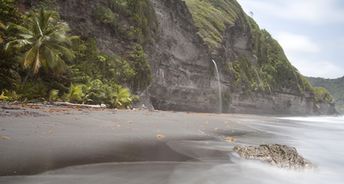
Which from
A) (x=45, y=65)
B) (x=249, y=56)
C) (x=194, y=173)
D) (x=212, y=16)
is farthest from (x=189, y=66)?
(x=194, y=173)

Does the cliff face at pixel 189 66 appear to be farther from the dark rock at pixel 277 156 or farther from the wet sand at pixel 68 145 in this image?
the dark rock at pixel 277 156

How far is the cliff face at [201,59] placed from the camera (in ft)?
102

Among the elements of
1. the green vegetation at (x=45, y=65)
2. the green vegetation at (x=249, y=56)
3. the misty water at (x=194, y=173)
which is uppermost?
the green vegetation at (x=249, y=56)

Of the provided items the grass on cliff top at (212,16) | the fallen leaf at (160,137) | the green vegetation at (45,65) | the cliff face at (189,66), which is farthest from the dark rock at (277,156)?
the grass on cliff top at (212,16)

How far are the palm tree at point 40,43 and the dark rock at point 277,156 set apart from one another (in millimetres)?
14826

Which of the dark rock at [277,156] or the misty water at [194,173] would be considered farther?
the dark rock at [277,156]

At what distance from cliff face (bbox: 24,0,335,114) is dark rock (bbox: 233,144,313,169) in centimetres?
2251

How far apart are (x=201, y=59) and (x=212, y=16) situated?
51.2 feet

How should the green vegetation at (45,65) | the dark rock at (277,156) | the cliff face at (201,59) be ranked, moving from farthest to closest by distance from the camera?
1. the cliff face at (201,59)
2. the green vegetation at (45,65)
3. the dark rock at (277,156)

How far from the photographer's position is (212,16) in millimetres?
61844

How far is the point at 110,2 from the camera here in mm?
31578

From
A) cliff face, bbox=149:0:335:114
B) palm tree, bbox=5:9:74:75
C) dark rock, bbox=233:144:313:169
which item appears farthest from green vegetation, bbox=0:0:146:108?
cliff face, bbox=149:0:335:114

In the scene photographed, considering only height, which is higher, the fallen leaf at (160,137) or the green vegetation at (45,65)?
the green vegetation at (45,65)

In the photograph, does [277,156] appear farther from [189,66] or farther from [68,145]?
[189,66]
